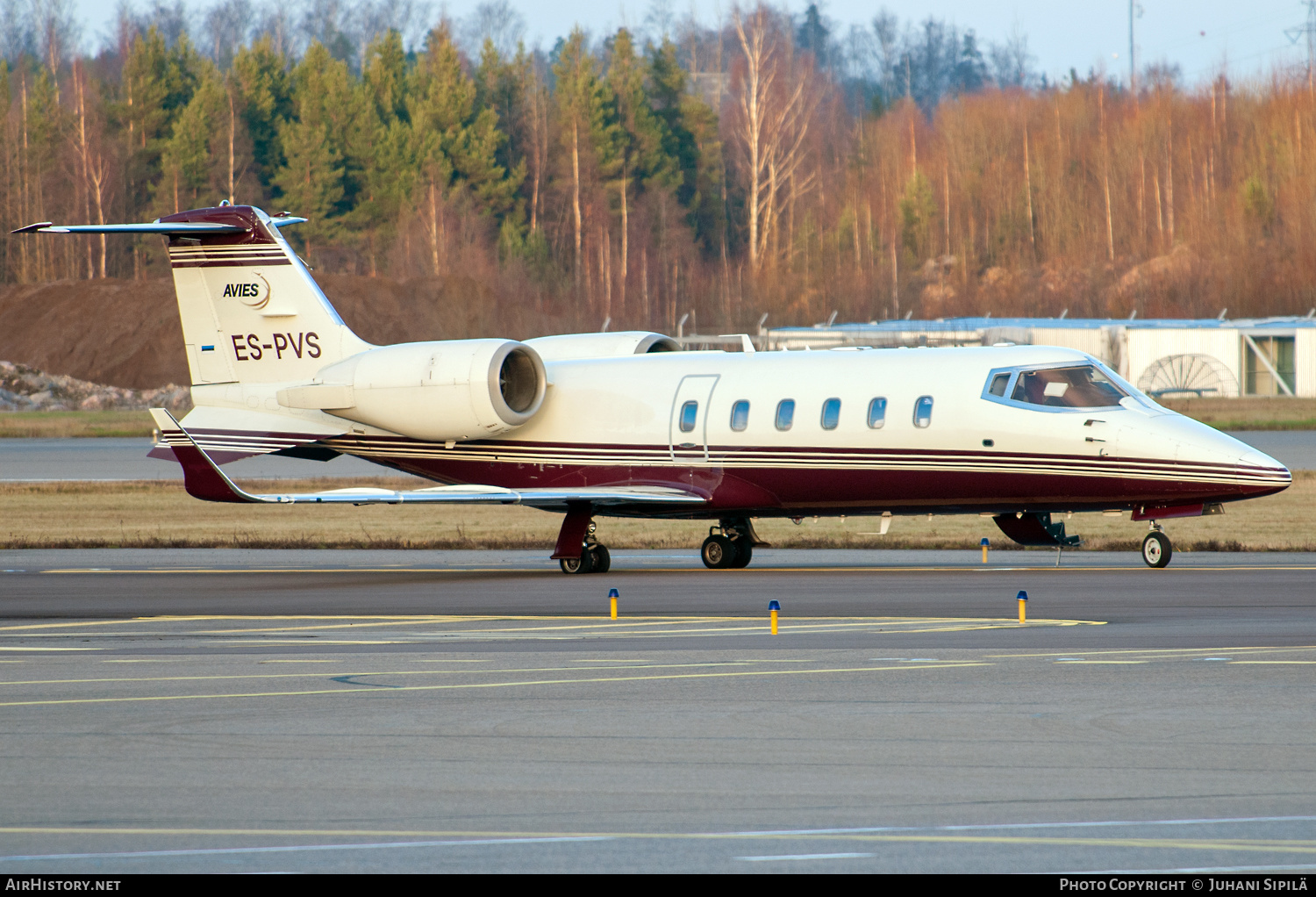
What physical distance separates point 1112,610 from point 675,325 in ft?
282

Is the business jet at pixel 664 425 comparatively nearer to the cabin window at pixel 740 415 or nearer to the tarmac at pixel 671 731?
the cabin window at pixel 740 415

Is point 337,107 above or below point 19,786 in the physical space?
above

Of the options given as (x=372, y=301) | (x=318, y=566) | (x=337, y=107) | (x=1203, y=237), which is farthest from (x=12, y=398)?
(x=1203, y=237)

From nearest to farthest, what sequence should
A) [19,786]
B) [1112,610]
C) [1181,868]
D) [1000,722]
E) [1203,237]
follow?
1. [1181,868]
2. [19,786]
3. [1000,722]
4. [1112,610]
5. [1203,237]

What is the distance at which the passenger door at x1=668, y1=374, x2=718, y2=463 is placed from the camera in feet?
73.8

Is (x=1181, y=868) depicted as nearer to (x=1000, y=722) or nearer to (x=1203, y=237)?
(x=1000, y=722)

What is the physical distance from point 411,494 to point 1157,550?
9.46 metres

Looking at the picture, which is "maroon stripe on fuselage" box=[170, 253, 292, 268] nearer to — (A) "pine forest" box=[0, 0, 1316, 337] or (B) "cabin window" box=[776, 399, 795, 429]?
(B) "cabin window" box=[776, 399, 795, 429]

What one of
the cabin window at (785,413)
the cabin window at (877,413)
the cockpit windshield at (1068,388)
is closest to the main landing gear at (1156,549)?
the cockpit windshield at (1068,388)

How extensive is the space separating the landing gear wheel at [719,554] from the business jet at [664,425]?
0.09 feet

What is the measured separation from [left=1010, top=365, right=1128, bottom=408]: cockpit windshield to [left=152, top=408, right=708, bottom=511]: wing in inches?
184

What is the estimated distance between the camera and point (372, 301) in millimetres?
94062

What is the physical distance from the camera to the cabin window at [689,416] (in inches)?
890

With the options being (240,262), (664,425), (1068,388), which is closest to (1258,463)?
(1068,388)
